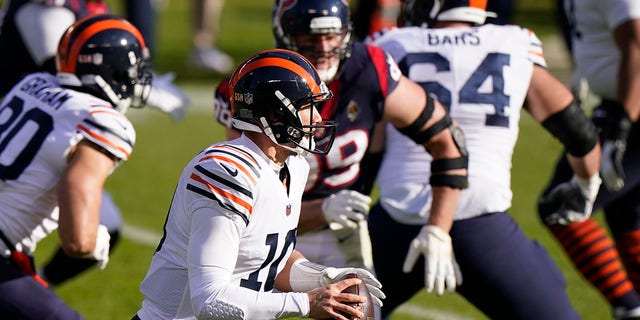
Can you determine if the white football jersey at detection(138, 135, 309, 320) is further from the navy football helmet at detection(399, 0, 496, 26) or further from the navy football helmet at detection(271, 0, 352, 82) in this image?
the navy football helmet at detection(399, 0, 496, 26)

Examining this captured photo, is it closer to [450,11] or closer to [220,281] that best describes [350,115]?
[450,11]

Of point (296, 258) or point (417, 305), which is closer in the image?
point (296, 258)

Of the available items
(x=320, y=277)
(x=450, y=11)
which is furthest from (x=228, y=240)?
(x=450, y=11)

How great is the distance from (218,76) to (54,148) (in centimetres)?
854

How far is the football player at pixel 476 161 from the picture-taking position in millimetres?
4102

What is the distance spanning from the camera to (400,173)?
4.38 metres

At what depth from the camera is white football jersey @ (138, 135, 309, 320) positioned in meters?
3.11

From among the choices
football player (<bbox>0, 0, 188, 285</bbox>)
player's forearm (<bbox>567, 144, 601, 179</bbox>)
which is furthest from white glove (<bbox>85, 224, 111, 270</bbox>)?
player's forearm (<bbox>567, 144, 601, 179</bbox>)

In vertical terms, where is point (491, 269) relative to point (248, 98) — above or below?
below

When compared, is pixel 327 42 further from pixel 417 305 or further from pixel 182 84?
pixel 182 84

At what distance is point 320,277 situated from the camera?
135 inches

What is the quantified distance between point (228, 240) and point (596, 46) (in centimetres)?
294

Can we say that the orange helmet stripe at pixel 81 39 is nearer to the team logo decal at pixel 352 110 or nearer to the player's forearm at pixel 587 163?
the team logo decal at pixel 352 110

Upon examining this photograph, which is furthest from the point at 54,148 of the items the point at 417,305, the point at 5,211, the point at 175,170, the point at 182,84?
the point at 182,84
